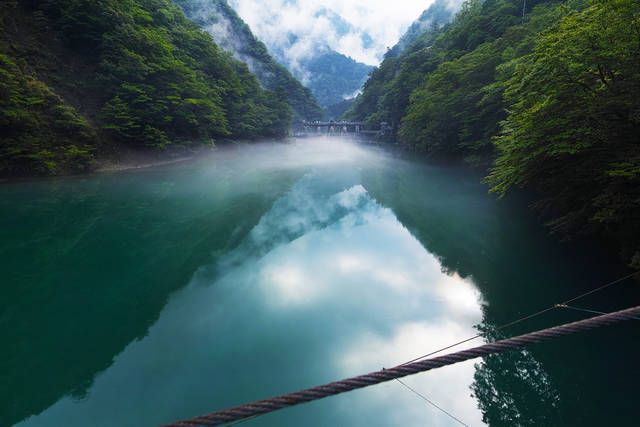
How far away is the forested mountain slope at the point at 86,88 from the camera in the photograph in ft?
52.7

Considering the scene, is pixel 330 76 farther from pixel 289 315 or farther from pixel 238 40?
pixel 289 315

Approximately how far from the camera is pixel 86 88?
2172 centimetres

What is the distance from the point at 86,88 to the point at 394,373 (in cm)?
2956

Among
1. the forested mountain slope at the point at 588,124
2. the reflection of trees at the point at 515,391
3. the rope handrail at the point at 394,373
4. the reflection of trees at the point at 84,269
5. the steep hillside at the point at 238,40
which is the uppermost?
the steep hillside at the point at 238,40

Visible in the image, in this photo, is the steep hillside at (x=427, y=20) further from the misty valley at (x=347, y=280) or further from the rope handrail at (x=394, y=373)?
the rope handrail at (x=394, y=373)

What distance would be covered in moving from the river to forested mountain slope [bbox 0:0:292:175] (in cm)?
651

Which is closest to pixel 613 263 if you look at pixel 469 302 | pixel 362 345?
pixel 469 302

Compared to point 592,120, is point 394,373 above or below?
below

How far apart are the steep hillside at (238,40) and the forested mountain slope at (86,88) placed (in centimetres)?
3415

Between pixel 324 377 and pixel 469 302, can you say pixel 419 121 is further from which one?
pixel 324 377

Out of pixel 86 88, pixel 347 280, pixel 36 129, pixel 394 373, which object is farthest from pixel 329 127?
pixel 394 373

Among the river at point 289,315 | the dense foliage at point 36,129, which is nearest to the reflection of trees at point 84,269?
the river at point 289,315

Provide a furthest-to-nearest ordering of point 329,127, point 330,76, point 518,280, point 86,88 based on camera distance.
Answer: point 330,76 < point 329,127 < point 86,88 < point 518,280

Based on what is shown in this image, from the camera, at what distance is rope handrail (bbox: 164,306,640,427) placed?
1302 millimetres
